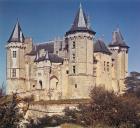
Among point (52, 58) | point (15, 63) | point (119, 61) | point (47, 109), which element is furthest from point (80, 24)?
point (47, 109)

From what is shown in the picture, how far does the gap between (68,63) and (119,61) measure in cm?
764

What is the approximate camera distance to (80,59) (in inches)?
Answer: 1706

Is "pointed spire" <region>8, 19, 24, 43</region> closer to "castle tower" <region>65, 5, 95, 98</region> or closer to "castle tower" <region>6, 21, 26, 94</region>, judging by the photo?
"castle tower" <region>6, 21, 26, 94</region>

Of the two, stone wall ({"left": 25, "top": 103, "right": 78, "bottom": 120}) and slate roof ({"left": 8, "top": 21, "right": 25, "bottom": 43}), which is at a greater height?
slate roof ({"left": 8, "top": 21, "right": 25, "bottom": 43})

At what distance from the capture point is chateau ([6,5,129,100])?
43.5m

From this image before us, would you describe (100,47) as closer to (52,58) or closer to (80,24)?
(80,24)

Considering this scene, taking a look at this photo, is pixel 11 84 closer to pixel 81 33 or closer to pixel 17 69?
pixel 17 69

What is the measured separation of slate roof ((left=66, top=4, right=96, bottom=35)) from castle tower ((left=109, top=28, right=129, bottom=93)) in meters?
6.12

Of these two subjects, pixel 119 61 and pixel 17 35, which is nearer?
pixel 17 35

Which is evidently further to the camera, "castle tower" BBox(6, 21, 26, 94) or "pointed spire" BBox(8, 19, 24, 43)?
"pointed spire" BBox(8, 19, 24, 43)

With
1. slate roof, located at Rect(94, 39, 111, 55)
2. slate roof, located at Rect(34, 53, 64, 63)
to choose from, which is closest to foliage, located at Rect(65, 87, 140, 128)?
slate roof, located at Rect(34, 53, 64, 63)

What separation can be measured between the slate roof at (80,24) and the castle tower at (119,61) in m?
6.12

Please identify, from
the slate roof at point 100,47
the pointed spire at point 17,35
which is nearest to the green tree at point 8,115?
the slate roof at point 100,47

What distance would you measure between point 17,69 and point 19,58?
1.21 metres
